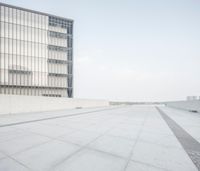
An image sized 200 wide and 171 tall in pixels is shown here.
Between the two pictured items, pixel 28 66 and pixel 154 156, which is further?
pixel 28 66

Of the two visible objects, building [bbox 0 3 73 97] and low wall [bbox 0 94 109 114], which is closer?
low wall [bbox 0 94 109 114]

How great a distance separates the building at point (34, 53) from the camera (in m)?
30.1

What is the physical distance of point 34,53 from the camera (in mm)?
33000

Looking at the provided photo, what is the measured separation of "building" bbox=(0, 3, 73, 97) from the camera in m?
30.1

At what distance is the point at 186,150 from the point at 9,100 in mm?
15713

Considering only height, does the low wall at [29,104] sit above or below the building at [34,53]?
below

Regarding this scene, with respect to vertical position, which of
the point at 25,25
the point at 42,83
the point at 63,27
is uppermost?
the point at 63,27

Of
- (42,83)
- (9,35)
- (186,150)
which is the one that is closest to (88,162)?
(186,150)

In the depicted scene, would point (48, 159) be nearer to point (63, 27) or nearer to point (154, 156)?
point (154, 156)

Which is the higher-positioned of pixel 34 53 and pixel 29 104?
pixel 34 53

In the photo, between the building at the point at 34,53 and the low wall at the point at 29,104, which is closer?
the low wall at the point at 29,104

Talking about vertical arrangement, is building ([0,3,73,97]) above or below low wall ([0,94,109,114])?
above

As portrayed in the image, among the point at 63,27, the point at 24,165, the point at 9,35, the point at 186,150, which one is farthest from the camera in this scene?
the point at 63,27

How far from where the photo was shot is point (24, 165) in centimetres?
256
